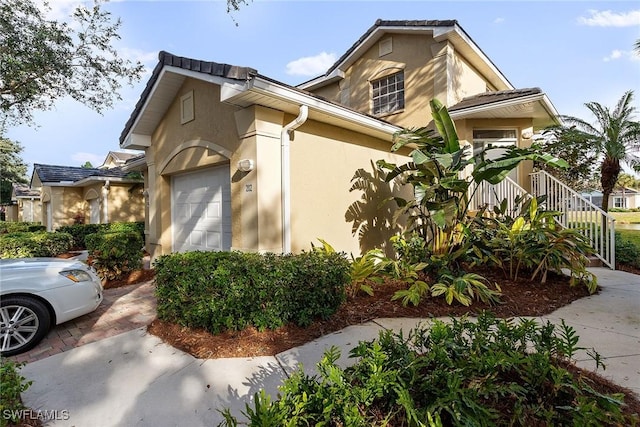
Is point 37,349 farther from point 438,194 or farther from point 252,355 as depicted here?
point 438,194

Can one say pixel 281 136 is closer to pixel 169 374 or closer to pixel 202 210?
pixel 202 210

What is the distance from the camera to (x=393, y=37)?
10703 millimetres

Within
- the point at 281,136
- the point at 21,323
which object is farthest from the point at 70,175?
the point at 281,136

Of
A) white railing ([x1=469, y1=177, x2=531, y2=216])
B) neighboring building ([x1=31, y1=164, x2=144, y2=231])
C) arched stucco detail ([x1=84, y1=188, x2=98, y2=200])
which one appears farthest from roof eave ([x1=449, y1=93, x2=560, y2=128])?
arched stucco detail ([x1=84, y1=188, x2=98, y2=200])

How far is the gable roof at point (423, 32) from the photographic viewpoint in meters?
9.32

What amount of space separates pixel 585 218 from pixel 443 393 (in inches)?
313

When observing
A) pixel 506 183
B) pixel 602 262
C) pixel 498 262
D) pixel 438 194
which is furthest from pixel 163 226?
pixel 602 262

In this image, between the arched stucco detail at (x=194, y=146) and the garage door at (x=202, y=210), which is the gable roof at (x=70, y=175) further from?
the garage door at (x=202, y=210)

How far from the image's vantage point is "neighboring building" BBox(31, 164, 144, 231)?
49.2 ft

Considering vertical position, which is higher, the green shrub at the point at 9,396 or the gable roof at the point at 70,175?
the gable roof at the point at 70,175

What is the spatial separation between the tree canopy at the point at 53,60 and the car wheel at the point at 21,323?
29.0 ft

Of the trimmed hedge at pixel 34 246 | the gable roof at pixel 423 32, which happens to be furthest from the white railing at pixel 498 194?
the trimmed hedge at pixel 34 246

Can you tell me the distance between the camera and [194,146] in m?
6.68

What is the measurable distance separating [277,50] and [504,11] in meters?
4.98
